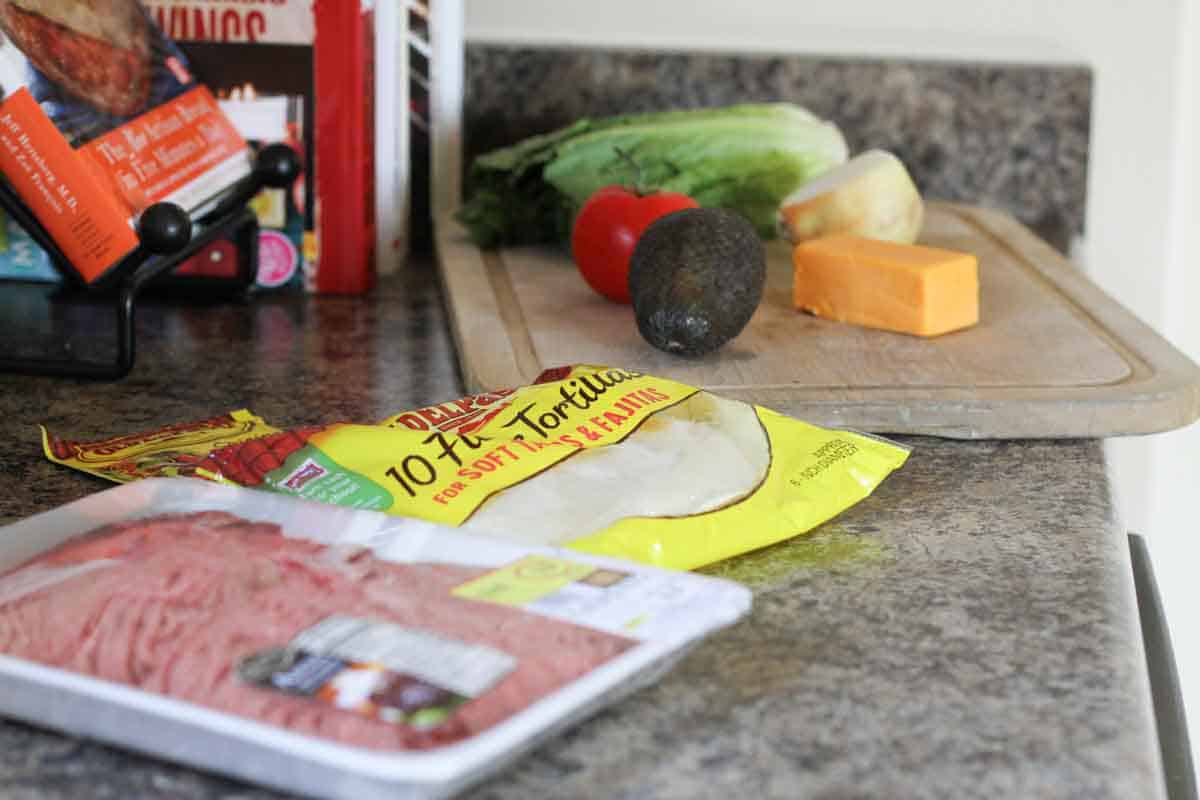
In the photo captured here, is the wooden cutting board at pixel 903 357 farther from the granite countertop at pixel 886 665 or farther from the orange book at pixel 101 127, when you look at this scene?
the orange book at pixel 101 127

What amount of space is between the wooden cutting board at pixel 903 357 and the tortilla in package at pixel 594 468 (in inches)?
6.1

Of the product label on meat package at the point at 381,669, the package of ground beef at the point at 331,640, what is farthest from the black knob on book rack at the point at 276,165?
the product label on meat package at the point at 381,669

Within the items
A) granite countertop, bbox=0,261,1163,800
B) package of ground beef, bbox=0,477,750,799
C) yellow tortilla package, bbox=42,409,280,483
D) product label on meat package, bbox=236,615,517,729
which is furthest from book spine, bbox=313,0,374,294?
product label on meat package, bbox=236,615,517,729

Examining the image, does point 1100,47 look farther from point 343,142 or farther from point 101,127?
point 101,127

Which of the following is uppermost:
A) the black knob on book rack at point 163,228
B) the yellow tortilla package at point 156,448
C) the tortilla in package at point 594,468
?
the black knob on book rack at point 163,228

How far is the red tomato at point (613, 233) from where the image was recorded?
1.19m

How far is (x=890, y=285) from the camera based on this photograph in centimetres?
109

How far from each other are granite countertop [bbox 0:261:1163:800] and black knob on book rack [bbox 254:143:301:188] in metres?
0.25

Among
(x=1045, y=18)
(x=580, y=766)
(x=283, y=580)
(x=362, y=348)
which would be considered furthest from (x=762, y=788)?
(x=1045, y=18)

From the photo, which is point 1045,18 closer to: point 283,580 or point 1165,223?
point 1165,223

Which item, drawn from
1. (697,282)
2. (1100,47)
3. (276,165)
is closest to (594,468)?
(697,282)

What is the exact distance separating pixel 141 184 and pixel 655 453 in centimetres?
53

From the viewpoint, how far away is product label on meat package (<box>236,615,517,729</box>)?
47 centimetres

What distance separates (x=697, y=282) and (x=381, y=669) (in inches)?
21.4
